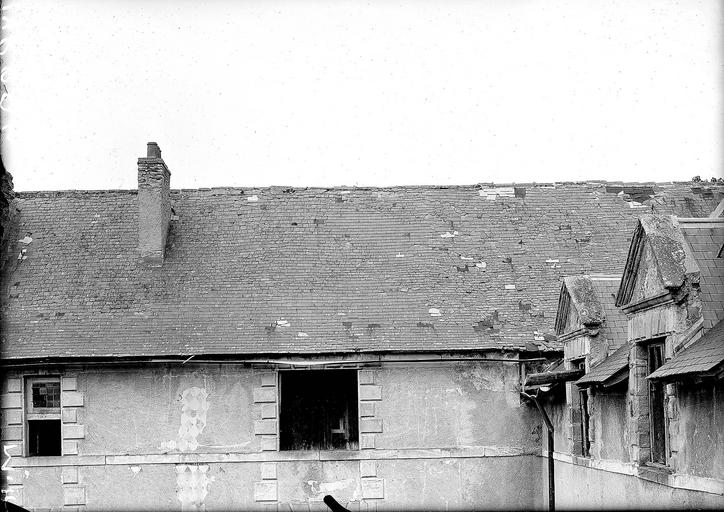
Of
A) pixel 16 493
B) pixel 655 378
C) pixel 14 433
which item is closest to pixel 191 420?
pixel 14 433

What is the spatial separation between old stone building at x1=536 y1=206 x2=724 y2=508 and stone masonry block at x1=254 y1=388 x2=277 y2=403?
5.34 m

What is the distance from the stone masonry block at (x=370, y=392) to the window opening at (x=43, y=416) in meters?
5.57

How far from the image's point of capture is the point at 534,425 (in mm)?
17734

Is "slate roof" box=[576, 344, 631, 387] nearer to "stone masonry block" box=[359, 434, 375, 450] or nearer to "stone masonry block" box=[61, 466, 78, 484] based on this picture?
"stone masonry block" box=[359, 434, 375, 450]

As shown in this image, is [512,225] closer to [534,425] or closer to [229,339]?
[534,425]

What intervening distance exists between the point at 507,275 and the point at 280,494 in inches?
249

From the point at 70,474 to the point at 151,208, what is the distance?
5820mm

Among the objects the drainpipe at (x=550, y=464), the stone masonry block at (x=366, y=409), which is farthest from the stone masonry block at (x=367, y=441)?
the drainpipe at (x=550, y=464)

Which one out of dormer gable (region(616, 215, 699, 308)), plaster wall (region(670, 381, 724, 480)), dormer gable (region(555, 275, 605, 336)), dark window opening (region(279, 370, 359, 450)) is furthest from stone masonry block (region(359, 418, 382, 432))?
plaster wall (region(670, 381, 724, 480))

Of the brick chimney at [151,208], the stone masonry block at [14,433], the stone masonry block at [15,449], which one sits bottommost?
the stone masonry block at [15,449]

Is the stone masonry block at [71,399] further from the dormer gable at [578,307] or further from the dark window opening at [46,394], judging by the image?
the dormer gable at [578,307]

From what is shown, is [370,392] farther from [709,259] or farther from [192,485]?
[709,259]

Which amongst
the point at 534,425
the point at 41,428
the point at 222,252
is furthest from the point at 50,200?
the point at 534,425

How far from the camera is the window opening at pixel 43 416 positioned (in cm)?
1766
